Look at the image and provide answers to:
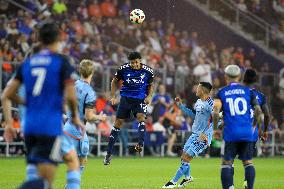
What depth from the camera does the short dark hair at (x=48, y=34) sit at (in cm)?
920

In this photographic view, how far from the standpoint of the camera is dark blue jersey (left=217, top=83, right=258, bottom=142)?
1228cm

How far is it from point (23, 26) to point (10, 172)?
32.0ft

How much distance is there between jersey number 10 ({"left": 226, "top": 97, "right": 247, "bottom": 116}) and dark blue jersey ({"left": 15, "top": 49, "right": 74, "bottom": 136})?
3770 mm

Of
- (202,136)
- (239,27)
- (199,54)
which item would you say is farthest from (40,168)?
(239,27)

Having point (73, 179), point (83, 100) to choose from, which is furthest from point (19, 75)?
point (83, 100)

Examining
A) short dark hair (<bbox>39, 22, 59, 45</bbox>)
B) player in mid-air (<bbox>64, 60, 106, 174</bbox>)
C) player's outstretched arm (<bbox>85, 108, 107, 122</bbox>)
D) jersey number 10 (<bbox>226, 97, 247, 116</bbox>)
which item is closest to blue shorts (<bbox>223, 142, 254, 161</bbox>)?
jersey number 10 (<bbox>226, 97, 247, 116</bbox>)

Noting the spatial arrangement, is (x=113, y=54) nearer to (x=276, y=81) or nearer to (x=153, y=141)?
(x=153, y=141)

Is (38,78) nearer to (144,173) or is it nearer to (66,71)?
(66,71)

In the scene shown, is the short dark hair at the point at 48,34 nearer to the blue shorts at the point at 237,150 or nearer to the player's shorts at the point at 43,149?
the player's shorts at the point at 43,149

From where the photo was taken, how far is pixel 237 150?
12.7m

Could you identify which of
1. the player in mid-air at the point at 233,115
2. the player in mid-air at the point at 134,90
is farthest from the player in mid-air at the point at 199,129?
the player in mid-air at the point at 233,115

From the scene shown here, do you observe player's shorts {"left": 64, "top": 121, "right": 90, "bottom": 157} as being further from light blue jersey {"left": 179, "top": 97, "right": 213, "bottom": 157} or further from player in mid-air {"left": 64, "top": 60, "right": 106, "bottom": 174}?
light blue jersey {"left": 179, "top": 97, "right": 213, "bottom": 157}

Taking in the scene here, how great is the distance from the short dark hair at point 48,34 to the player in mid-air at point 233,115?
3726 mm

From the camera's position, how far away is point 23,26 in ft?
94.3
